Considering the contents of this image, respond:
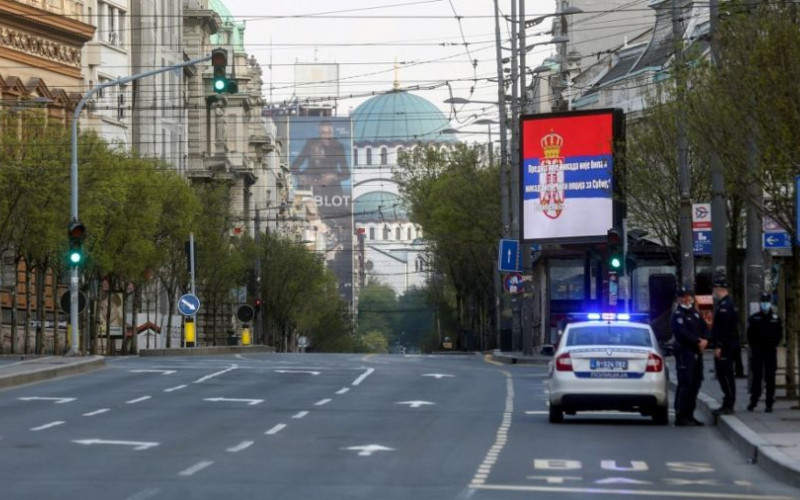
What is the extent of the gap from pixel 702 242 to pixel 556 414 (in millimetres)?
14079

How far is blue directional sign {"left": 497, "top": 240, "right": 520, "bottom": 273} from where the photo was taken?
62625 millimetres

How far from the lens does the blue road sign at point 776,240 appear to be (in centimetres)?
3016

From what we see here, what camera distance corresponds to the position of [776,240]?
30.4m

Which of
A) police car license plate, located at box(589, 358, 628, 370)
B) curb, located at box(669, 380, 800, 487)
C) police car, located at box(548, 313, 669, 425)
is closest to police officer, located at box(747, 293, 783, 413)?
curb, located at box(669, 380, 800, 487)

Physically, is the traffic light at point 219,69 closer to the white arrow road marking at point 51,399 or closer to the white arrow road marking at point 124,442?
the white arrow road marking at point 51,399

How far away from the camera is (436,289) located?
126062 mm

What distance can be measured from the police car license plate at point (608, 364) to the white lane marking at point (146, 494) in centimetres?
1110

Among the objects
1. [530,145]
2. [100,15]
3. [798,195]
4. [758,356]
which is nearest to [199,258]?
[100,15]

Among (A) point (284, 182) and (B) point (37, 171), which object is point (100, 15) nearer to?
(B) point (37, 171)

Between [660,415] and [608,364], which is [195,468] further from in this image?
[660,415]

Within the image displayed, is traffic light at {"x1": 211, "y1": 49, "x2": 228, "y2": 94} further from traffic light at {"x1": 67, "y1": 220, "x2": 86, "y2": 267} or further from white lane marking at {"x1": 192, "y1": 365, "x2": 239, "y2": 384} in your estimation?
traffic light at {"x1": 67, "y1": 220, "x2": 86, "y2": 267}

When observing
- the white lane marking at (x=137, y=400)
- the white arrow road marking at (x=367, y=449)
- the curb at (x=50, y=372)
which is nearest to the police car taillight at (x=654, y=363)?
the white arrow road marking at (x=367, y=449)

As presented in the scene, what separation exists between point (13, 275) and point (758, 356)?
36337 millimetres

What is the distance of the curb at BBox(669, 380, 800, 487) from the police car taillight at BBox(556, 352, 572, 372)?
2128mm
